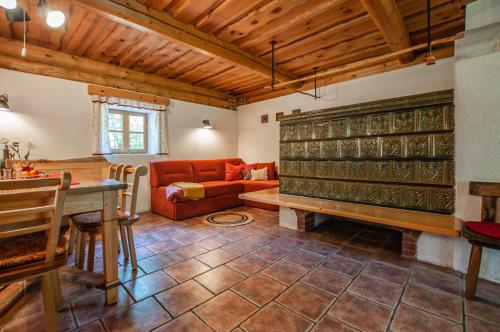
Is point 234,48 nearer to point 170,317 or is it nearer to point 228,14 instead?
point 228,14

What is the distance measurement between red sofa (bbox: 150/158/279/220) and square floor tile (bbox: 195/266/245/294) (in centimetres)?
187

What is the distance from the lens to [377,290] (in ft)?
5.66

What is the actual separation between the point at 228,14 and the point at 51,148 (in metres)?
3.05

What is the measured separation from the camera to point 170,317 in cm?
146

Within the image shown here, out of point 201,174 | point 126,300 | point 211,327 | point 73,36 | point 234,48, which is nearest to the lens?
point 211,327

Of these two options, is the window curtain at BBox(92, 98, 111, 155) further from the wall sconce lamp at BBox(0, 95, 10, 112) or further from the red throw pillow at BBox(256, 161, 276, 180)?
the red throw pillow at BBox(256, 161, 276, 180)

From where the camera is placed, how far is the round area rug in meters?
3.48

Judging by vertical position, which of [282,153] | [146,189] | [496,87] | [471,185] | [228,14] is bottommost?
[146,189]

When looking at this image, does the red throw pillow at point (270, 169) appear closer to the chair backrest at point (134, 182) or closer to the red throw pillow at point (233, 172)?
the red throw pillow at point (233, 172)

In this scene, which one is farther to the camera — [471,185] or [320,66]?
[320,66]

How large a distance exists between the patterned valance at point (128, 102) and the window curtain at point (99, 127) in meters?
0.04

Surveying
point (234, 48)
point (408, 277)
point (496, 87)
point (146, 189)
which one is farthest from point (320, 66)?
point (146, 189)

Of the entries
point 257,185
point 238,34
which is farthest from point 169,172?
point 238,34

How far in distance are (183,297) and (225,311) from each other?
0.35 meters
